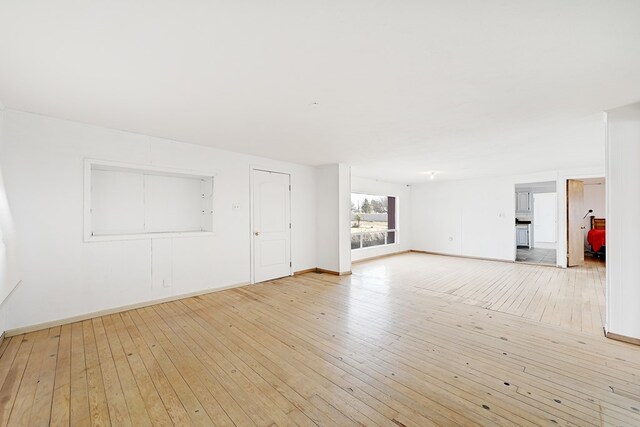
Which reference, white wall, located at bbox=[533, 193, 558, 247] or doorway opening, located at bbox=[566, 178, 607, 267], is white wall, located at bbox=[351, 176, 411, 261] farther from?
white wall, located at bbox=[533, 193, 558, 247]

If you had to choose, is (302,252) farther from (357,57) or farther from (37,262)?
(357,57)

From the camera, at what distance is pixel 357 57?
1935mm

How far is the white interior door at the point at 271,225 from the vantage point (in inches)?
207

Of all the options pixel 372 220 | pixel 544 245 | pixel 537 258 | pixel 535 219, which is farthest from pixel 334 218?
pixel 544 245

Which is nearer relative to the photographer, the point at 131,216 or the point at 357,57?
the point at 357,57

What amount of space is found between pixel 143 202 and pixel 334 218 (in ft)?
11.8

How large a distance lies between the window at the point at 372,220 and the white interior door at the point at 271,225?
8.14 feet

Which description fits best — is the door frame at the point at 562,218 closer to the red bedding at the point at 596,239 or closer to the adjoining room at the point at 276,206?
the adjoining room at the point at 276,206

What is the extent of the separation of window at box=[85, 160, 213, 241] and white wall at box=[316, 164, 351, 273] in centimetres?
254

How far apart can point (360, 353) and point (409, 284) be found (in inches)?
114

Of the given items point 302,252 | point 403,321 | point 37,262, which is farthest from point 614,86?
point 37,262

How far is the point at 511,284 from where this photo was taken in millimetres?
5113

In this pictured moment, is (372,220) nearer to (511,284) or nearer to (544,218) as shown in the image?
(511,284)

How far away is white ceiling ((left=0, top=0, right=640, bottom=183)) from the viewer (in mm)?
1517
